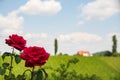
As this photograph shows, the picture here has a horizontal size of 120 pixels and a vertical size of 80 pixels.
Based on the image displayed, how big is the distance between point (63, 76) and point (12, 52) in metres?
2.06

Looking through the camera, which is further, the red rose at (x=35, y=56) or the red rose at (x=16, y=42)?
the red rose at (x=16, y=42)

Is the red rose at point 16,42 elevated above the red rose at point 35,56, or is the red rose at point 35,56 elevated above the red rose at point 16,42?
the red rose at point 16,42

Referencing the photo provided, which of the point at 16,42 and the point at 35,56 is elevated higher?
the point at 16,42

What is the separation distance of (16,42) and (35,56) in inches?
27.9

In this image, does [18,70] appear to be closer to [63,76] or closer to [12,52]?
[63,76]

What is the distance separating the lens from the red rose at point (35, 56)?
12.5ft

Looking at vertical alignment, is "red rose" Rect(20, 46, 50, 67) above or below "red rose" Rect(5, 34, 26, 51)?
below

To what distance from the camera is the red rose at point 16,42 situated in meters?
4.38

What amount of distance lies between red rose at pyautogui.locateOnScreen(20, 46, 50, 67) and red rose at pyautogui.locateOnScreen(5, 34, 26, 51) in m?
0.50

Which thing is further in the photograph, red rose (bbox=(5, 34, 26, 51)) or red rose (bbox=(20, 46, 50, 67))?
red rose (bbox=(5, 34, 26, 51))

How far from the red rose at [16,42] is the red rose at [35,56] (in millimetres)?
500

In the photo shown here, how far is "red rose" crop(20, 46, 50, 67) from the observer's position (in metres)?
3.79

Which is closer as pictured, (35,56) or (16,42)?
(35,56)

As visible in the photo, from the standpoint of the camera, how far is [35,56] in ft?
12.5
